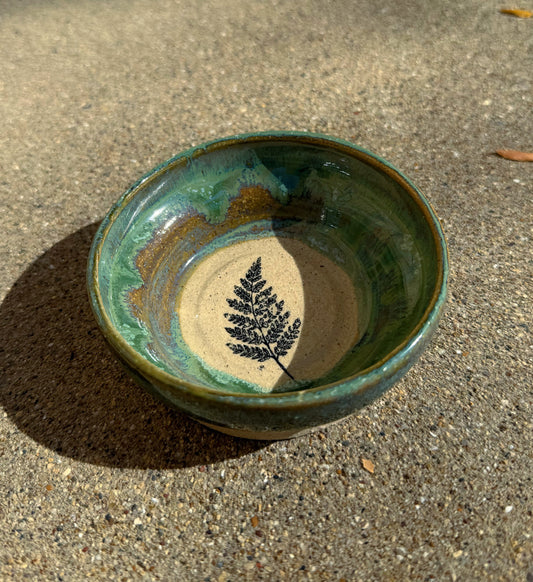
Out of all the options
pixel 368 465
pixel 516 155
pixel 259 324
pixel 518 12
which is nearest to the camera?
pixel 368 465

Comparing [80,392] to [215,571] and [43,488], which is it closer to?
[43,488]

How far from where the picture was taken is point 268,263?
109 inches

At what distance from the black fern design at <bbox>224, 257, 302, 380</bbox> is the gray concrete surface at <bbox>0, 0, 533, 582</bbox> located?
0.40m

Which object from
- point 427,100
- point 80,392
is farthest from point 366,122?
point 80,392

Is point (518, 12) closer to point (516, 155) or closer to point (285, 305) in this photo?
point (516, 155)

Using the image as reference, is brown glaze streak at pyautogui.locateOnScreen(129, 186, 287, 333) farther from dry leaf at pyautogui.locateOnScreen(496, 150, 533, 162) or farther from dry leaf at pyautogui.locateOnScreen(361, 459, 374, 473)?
dry leaf at pyautogui.locateOnScreen(496, 150, 533, 162)

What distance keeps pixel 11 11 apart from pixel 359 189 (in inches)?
159

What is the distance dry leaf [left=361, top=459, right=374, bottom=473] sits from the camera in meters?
2.28

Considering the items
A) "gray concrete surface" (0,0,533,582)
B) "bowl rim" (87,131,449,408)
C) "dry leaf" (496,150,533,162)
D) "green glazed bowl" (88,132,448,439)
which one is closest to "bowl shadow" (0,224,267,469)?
"gray concrete surface" (0,0,533,582)

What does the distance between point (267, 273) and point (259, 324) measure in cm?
31

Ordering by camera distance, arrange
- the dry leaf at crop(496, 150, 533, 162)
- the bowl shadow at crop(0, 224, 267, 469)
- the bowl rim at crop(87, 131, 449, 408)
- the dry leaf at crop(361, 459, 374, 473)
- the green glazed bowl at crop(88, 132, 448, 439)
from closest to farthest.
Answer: the bowl rim at crop(87, 131, 449, 408)
the green glazed bowl at crop(88, 132, 448, 439)
the dry leaf at crop(361, 459, 374, 473)
the bowl shadow at crop(0, 224, 267, 469)
the dry leaf at crop(496, 150, 533, 162)

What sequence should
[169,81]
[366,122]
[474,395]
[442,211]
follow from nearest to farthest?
[474,395], [442,211], [366,122], [169,81]

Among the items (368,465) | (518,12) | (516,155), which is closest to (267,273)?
(368,465)

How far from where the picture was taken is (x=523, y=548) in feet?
6.72
